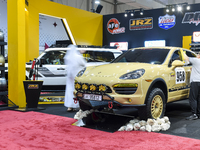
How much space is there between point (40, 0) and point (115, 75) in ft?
35.5

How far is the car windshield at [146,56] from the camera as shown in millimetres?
4879

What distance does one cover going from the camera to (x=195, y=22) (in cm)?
1479

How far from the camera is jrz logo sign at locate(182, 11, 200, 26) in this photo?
576 inches

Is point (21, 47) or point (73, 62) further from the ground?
point (21, 47)

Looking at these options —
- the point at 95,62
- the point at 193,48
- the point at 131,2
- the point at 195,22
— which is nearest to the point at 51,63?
the point at 95,62

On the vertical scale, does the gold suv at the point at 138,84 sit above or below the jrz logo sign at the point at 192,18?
below

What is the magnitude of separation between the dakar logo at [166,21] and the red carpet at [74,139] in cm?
1292

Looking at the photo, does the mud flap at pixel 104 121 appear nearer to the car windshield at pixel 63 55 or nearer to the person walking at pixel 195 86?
the person walking at pixel 195 86

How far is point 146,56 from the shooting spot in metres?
5.06

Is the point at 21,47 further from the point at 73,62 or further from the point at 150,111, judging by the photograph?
the point at 150,111

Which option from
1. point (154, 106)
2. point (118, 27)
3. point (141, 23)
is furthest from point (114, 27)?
point (154, 106)

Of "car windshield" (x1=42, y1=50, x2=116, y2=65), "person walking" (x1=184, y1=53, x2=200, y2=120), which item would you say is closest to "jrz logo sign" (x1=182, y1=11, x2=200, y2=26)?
"car windshield" (x1=42, y1=50, x2=116, y2=65)

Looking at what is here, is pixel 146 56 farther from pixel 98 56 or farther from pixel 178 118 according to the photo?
pixel 98 56

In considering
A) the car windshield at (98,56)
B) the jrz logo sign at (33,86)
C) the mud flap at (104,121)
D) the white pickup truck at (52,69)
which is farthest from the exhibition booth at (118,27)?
the mud flap at (104,121)
